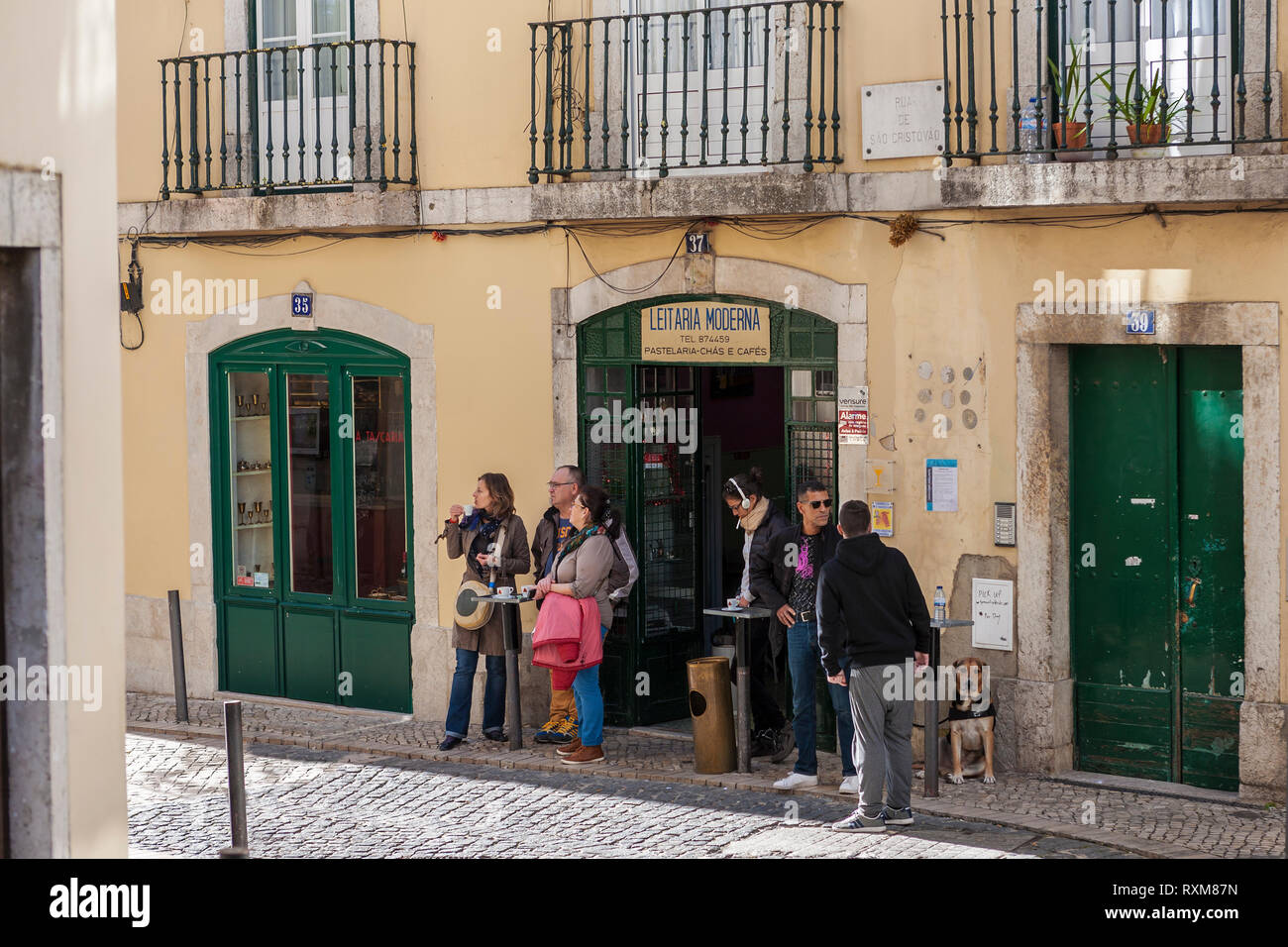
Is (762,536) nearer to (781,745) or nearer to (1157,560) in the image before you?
(781,745)

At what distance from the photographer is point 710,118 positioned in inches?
487

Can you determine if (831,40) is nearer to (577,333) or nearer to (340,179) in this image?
(577,333)

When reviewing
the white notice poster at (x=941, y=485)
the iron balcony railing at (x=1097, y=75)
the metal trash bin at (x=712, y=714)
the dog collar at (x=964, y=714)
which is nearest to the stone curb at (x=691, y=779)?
the metal trash bin at (x=712, y=714)

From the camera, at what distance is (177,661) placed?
13.1m

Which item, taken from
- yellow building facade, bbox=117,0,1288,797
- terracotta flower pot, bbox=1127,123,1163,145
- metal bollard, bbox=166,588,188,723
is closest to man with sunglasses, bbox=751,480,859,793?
yellow building facade, bbox=117,0,1288,797

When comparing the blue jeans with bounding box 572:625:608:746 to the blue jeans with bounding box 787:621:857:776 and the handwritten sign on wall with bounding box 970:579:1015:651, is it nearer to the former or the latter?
the blue jeans with bounding box 787:621:857:776

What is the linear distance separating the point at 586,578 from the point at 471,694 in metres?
1.36

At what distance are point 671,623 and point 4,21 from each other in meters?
6.61

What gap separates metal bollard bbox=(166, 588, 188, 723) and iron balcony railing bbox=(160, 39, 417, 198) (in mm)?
3135

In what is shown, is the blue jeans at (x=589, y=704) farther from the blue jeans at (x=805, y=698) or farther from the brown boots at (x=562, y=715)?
the blue jeans at (x=805, y=698)

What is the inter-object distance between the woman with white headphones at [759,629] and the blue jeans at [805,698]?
1.64 ft

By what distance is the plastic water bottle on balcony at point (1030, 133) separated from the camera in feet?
35.4

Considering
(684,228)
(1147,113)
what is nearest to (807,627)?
(684,228)
